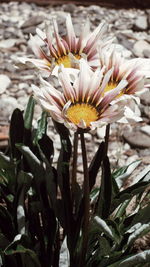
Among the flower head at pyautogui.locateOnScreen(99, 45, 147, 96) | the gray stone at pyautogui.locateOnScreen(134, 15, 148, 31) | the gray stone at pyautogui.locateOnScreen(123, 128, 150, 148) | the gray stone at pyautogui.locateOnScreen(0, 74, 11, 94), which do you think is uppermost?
the flower head at pyautogui.locateOnScreen(99, 45, 147, 96)

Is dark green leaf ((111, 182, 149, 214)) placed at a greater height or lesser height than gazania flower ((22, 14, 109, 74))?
lesser

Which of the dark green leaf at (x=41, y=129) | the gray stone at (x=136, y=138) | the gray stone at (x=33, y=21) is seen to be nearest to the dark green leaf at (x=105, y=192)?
the dark green leaf at (x=41, y=129)

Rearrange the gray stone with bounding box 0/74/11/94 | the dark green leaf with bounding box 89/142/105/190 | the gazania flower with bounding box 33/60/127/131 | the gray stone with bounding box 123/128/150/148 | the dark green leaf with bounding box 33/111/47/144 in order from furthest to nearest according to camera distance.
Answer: the gray stone with bounding box 0/74/11/94, the gray stone with bounding box 123/128/150/148, the dark green leaf with bounding box 33/111/47/144, the dark green leaf with bounding box 89/142/105/190, the gazania flower with bounding box 33/60/127/131

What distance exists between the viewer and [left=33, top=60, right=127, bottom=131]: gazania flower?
3.82 ft

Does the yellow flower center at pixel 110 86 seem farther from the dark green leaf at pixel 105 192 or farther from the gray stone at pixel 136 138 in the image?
the gray stone at pixel 136 138

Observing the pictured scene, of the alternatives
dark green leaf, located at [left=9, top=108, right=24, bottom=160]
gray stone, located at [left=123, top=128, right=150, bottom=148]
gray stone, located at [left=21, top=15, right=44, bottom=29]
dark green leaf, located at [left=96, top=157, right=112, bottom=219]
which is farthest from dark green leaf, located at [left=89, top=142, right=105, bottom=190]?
gray stone, located at [left=21, top=15, right=44, bottom=29]

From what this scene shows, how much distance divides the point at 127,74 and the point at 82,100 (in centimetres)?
15

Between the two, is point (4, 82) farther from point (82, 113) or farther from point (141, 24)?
point (82, 113)

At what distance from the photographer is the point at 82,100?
4.17ft

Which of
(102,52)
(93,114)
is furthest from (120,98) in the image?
(102,52)

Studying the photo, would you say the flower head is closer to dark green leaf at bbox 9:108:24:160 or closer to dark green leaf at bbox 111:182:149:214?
dark green leaf at bbox 111:182:149:214

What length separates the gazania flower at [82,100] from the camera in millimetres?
1164

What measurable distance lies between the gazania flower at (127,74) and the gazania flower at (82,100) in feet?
0.14

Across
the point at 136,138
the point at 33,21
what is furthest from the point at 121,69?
the point at 33,21
